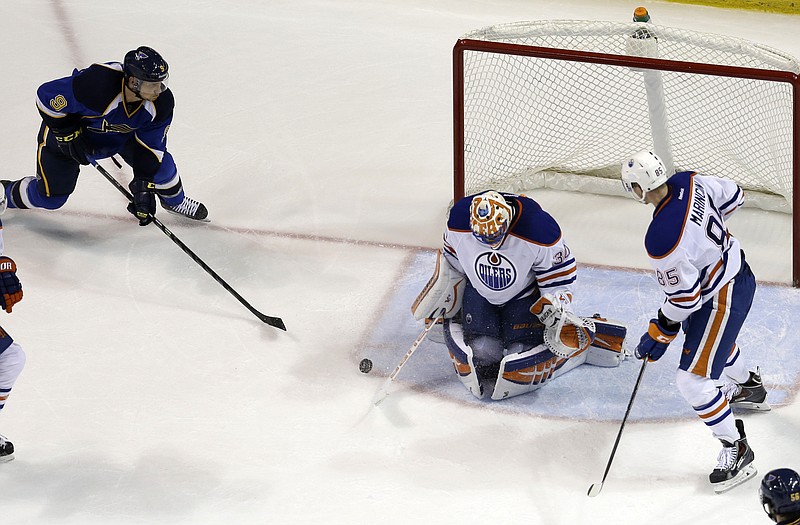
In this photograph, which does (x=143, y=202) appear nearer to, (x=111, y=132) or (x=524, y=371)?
(x=111, y=132)

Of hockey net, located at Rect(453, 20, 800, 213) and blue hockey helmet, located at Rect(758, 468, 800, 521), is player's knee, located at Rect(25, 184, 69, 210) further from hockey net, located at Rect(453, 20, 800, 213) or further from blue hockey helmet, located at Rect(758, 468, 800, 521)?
blue hockey helmet, located at Rect(758, 468, 800, 521)

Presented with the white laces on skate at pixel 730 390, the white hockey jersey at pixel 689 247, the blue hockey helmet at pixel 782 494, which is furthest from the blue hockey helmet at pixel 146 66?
the blue hockey helmet at pixel 782 494

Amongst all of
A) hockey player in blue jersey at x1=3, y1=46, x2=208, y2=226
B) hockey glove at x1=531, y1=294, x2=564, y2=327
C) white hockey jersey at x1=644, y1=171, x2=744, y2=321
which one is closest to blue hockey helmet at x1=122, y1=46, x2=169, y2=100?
hockey player in blue jersey at x1=3, y1=46, x2=208, y2=226

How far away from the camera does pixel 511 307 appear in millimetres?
4250

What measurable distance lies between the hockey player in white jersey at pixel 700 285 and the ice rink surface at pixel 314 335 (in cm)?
26

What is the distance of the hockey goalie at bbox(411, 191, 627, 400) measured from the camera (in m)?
4.11

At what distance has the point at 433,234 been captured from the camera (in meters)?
5.25

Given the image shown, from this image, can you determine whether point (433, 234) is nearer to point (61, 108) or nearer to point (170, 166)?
point (170, 166)

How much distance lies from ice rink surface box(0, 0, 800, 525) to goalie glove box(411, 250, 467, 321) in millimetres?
253

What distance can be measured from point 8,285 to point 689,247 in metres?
2.03

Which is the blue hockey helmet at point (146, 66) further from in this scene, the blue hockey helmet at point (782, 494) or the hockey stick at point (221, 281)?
the blue hockey helmet at point (782, 494)

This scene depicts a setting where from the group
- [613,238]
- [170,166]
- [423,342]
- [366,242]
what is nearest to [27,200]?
[170,166]

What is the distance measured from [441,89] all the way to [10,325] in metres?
2.48

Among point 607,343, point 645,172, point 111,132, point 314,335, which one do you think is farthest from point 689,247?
point 111,132
